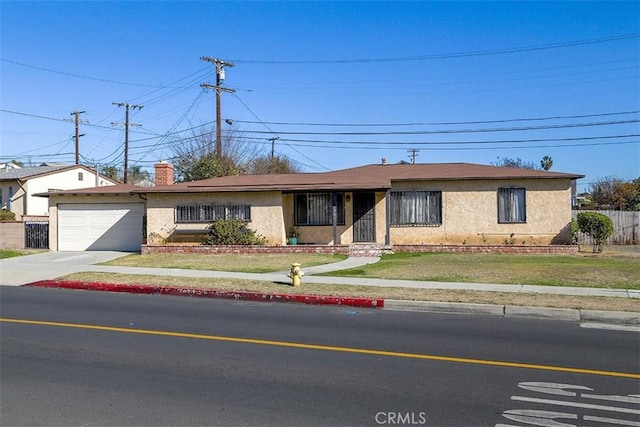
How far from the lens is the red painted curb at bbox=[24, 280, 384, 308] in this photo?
1254 cm

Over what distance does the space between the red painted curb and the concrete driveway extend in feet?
3.93

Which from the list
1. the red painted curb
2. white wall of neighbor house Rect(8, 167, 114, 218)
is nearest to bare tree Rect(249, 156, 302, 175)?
white wall of neighbor house Rect(8, 167, 114, 218)

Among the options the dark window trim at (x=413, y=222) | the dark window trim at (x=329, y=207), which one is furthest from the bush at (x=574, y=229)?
the dark window trim at (x=329, y=207)

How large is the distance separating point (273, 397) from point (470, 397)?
2024 millimetres

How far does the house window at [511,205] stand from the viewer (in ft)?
79.0

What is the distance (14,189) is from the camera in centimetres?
3822

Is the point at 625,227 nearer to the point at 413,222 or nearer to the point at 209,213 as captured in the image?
the point at 413,222

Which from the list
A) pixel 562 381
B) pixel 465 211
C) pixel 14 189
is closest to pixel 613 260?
pixel 465 211

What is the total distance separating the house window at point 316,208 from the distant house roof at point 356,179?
0.63m

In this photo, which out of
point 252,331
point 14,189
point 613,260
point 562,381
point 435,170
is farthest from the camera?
point 14,189

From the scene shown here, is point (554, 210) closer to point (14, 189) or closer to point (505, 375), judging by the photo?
point (505, 375)

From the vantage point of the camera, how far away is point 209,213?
24203 millimetres

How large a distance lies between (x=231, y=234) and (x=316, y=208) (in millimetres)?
3860

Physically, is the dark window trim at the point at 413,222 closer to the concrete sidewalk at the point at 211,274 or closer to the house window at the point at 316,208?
the house window at the point at 316,208
